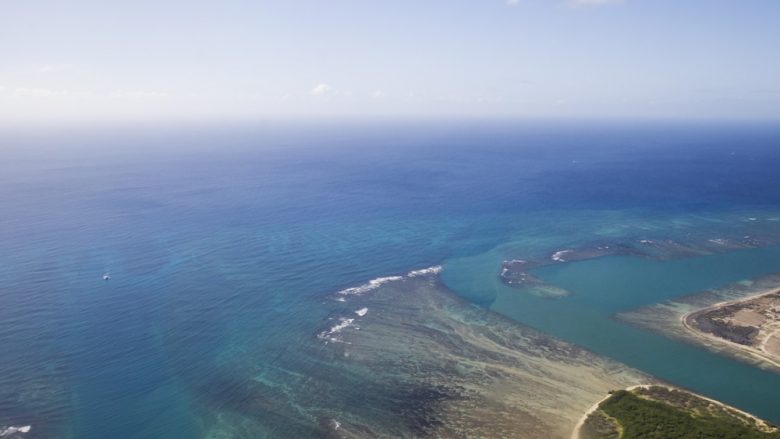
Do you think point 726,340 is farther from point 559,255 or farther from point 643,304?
point 559,255

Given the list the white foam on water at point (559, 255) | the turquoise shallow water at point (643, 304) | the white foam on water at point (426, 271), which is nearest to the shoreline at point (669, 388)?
the turquoise shallow water at point (643, 304)

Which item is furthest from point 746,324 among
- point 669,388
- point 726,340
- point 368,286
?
point 368,286

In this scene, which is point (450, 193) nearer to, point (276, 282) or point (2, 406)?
point (276, 282)

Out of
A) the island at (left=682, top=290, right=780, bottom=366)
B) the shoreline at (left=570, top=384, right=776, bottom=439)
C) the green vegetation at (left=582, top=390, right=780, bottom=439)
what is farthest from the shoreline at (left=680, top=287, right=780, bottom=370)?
the green vegetation at (left=582, top=390, right=780, bottom=439)

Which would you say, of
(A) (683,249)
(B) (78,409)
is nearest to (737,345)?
(A) (683,249)

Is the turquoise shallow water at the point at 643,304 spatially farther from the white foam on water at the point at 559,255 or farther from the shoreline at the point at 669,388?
the white foam on water at the point at 559,255
